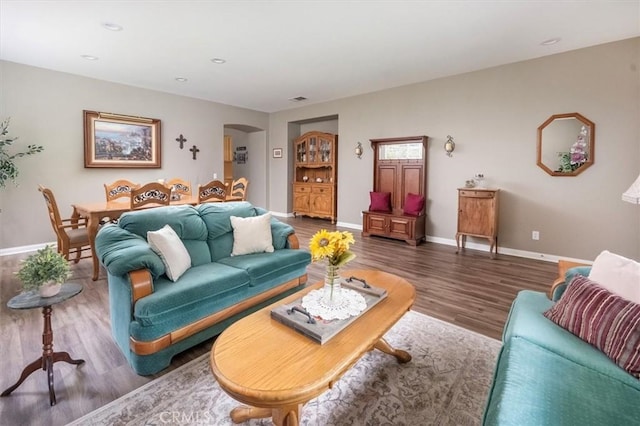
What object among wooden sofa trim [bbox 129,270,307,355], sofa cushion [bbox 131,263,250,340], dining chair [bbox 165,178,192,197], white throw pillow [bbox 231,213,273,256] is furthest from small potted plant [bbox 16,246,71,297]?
dining chair [bbox 165,178,192,197]

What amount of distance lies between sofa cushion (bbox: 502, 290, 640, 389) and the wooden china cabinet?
5.45 meters

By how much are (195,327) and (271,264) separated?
2.54 ft

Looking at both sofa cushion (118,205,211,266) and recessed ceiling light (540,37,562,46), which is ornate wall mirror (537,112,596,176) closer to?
recessed ceiling light (540,37,562,46)

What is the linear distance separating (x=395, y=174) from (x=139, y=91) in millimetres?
4950

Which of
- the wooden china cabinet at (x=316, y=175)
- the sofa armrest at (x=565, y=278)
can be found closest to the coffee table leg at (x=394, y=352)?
the sofa armrest at (x=565, y=278)

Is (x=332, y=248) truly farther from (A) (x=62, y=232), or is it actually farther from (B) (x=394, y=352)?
(A) (x=62, y=232)

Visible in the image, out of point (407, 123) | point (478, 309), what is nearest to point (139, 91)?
point (407, 123)

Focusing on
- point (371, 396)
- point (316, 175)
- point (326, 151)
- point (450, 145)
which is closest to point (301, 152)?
point (316, 175)

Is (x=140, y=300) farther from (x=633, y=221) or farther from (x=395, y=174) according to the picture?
(x=633, y=221)

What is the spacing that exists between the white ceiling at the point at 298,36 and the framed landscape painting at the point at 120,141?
70 centimetres

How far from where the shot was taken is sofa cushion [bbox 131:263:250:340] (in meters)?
1.87

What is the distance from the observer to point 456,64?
14.9 ft

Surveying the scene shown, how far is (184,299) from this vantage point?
6.62ft

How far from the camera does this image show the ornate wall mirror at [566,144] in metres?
4.02
